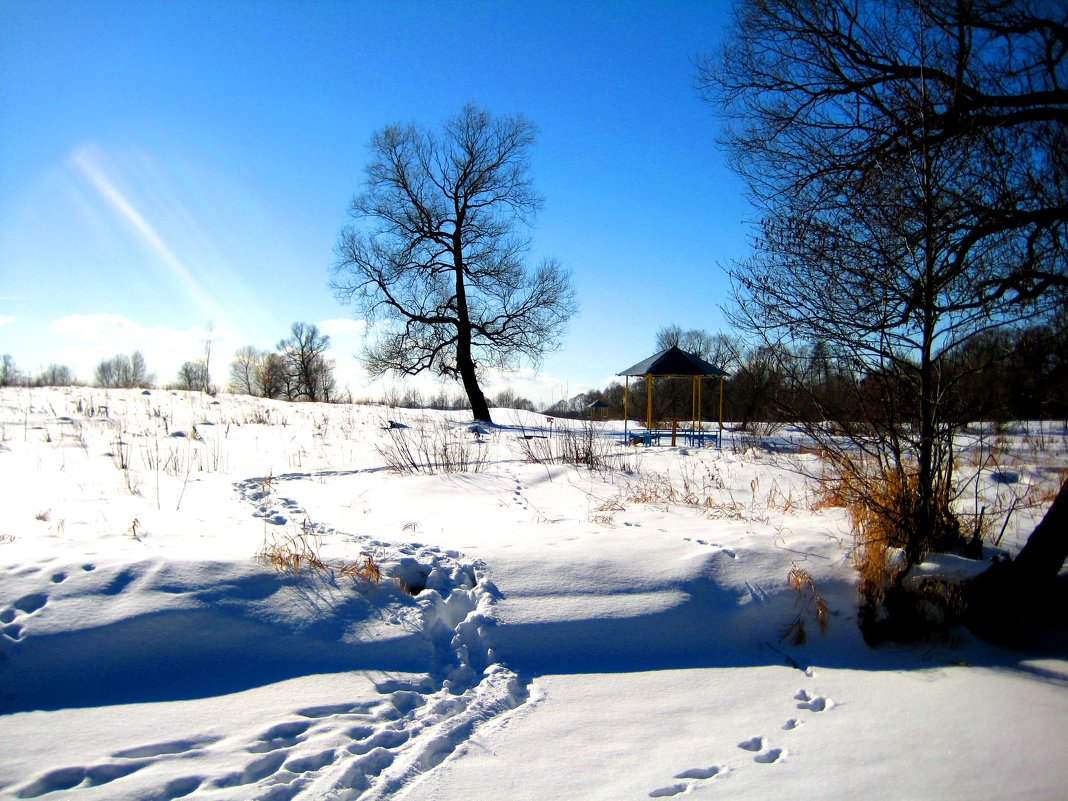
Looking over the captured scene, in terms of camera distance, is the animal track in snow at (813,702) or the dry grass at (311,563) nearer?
the animal track in snow at (813,702)

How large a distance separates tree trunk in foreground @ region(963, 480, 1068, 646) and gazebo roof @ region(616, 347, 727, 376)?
11230mm

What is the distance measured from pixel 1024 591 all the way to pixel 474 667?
3452 millimetres

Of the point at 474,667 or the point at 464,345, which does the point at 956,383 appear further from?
the point at 464,345

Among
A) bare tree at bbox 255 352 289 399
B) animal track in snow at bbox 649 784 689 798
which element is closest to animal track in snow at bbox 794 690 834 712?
animal track in snow at bbox 649 784 689 798

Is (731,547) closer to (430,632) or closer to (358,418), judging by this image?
(430,632)

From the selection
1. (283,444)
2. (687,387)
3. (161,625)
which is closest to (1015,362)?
(161,625)

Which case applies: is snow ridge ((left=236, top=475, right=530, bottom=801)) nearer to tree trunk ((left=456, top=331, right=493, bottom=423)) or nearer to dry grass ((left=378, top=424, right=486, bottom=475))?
dry grass ((left=378, top=424, right=486, bottom=475))

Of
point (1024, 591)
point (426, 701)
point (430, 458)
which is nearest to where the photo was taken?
point (426, 701)

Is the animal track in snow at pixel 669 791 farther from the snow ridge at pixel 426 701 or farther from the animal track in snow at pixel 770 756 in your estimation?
the snow ridge at pixel 426 701

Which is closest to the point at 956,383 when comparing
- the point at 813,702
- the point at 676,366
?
the point at 813,702

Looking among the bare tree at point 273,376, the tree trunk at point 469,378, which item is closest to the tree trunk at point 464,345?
the tree trunk at point 469,378

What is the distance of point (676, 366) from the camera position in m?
15.5

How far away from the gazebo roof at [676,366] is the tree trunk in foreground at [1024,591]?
11230 millimetres

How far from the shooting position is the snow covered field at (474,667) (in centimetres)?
248
